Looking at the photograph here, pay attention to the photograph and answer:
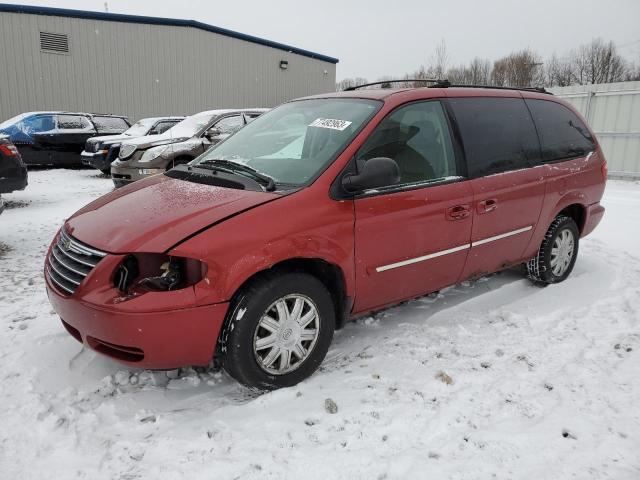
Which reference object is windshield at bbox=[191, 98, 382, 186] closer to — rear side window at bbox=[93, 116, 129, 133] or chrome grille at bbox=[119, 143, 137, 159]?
chrome grille at bbox=[119, 143, 137, 159]

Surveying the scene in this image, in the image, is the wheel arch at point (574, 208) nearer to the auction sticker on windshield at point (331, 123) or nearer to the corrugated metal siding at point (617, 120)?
the auction sticker on windshield at point (331, 123)

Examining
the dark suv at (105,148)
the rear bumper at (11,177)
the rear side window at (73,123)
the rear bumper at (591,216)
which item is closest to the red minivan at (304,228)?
the rear bumper at (591,216)

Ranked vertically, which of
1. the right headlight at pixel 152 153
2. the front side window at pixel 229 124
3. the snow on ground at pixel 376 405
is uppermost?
the front side window at pixel 229 124

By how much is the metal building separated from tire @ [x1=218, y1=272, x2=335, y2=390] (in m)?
18.0

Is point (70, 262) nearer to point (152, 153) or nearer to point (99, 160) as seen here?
point (152, 153)

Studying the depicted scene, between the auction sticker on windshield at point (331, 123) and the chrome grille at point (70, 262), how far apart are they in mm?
1653

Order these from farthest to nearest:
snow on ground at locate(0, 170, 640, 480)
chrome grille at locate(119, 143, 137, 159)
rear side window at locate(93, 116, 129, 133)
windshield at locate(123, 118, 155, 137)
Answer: rear side window at locate(93, 116, 129, 133)
windshield at locate(123, 118, 155, 137)
chrome grille at locate(119, 143, 137, 159)
snow on ground at locate(0, 170, 640, 480)

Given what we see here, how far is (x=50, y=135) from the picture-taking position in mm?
12391

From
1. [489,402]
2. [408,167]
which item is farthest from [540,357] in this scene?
[408,167]

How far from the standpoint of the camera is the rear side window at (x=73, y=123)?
12.8 meters

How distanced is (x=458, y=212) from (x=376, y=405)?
150 cm

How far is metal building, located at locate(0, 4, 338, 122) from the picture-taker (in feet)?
54.8

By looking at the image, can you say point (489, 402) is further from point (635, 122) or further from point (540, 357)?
point (635, 122)

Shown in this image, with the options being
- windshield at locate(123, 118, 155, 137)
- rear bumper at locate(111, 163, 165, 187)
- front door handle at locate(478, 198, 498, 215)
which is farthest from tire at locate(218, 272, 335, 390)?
windshield at locate(123, 118, 155, 137)
